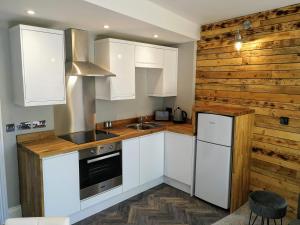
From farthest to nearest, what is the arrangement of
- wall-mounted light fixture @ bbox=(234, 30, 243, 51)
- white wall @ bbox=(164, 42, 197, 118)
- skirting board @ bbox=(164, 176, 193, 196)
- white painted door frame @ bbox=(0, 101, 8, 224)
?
white wall @ bbox=(164, 42, 197, 118) < skirting board @ bbox=(164, 176, 193, 196) < wall-mounted light fixture @ bbox=(234, 30, 243, 51) < white painted door frame @ bbox=(0, 101, 8, 224)

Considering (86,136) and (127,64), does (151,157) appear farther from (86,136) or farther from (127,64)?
(127,64)

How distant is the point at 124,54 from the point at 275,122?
220 cm

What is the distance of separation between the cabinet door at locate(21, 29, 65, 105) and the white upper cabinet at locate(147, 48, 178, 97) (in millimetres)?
1731

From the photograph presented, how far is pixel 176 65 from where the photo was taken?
407 cm

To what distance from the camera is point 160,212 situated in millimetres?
2955

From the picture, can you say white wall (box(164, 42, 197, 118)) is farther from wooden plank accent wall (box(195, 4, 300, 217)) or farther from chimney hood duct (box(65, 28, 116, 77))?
chimney hood duct (box(65, 28, 116, 77))

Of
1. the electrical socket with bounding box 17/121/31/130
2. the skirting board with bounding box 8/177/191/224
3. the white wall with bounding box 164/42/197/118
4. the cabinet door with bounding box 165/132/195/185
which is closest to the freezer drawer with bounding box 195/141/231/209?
the cabinet door with bounding box 165/132/195/185

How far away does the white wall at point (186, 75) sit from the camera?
12.6 ft

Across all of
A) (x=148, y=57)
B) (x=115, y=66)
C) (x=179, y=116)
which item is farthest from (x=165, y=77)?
(x=115, y=66)

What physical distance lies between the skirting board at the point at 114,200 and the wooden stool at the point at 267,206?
1170 mm

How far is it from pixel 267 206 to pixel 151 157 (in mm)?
1666

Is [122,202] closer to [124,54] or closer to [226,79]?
[124,54]

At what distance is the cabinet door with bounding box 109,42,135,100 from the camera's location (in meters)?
3.16

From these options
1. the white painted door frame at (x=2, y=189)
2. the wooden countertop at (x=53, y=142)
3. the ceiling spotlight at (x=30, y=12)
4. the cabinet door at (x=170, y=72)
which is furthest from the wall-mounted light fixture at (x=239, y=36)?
the white painted door frame at (x=2, y=189)
